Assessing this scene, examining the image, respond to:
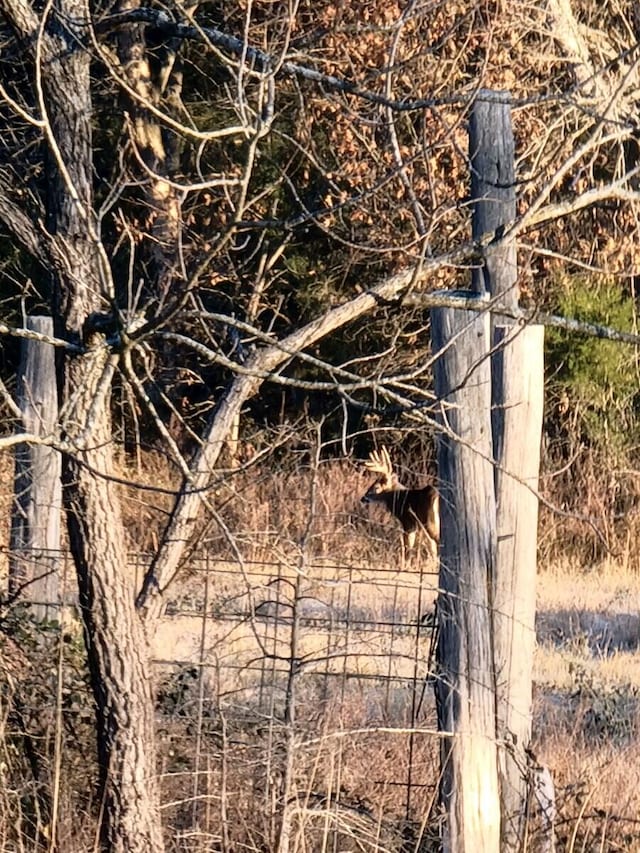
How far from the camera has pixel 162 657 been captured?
7.62 meters

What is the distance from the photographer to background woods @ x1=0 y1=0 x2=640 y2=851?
469cm

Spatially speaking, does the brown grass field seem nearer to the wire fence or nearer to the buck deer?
the wire fence

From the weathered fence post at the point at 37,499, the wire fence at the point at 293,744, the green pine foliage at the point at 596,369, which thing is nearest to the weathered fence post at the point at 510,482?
the wire fence at the point at 293,744

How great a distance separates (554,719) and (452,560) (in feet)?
9.74

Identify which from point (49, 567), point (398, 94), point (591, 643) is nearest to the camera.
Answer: point (49, 567)

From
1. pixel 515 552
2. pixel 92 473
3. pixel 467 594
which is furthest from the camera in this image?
pixel 515 552

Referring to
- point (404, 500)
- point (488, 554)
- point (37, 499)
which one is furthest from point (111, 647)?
point (404, 500)

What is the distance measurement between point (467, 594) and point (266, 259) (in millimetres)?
1331

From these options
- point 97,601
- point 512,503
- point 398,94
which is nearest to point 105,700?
point 97,601

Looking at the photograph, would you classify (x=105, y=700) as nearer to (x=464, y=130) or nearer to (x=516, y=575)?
(x=516, y=575)

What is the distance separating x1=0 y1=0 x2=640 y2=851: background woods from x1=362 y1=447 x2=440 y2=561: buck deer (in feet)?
1.38

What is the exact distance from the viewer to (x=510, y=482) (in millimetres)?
5102

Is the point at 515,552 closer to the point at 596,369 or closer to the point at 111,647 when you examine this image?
the point at 111,647

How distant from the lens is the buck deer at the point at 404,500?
10.7 meters
